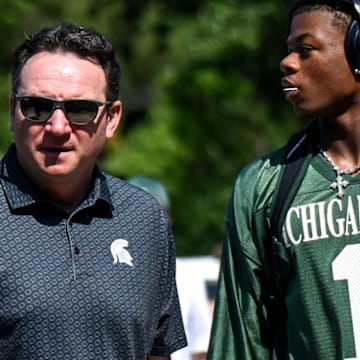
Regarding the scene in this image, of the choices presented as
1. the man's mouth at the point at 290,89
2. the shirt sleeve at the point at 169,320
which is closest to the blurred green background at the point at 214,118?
the man's mouth at the point at 290,89

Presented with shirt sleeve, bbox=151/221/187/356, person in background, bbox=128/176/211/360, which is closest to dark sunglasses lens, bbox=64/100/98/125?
shirt sleeve, bbox=151/221/187/356

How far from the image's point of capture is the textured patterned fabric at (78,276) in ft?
15.0

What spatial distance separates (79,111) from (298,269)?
103 centimetres

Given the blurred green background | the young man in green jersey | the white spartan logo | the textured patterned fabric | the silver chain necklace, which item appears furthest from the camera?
the blurred green background

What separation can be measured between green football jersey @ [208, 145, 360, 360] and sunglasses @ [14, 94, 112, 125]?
0.80m

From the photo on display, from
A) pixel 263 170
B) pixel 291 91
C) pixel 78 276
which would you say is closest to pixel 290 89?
pixel 291 91

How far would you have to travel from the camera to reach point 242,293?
5.26m

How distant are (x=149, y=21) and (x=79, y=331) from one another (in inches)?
968

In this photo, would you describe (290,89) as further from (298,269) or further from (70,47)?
(70,47)

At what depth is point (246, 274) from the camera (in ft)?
17.2

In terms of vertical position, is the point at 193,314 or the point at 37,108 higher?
the point at 37,108

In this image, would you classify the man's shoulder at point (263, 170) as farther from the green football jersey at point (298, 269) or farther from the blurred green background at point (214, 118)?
the blurred green background at point (214, 118)

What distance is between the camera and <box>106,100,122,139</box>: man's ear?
5.02 m

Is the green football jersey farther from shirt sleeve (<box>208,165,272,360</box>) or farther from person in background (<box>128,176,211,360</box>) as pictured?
person in background (<box>128,176,211,360</box>)
